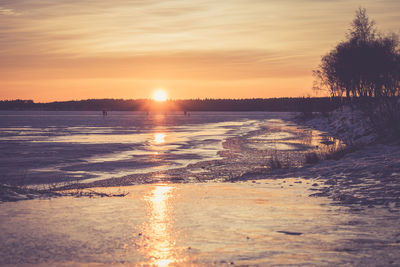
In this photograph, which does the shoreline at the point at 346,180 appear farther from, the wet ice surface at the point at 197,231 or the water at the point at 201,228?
the wet ice surface at the point at 197,231

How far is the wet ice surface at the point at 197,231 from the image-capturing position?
18.3 ft

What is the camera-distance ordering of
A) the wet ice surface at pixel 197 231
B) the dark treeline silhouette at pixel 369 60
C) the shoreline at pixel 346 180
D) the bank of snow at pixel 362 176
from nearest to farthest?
1. the wet ice surface at pixel 197 231
2. the bank of snow at pixel 362 176
3. the shoreline at pixel 346 180
4. the dark treeline silhouette at pixel 369 60

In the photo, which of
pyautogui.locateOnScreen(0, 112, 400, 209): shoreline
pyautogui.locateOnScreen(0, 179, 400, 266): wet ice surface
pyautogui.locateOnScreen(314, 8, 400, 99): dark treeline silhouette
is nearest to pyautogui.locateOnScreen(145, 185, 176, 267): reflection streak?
pyautogui.locateOnScreen(0, 179, 400, 266): wet ice surface

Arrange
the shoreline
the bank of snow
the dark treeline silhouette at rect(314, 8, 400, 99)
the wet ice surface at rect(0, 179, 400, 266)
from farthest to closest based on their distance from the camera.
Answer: the dark treeline silhouette at rect(314, 8, 400, 99), the shoreline, the bank of snow, the wet ice surface at rect(0, 179, 400, 266)

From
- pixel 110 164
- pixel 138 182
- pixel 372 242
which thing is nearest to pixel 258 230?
pixel 372 242

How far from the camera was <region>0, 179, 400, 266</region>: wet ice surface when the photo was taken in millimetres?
5582

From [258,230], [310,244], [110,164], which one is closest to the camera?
[310,244]

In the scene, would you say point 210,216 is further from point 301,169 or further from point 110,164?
point 110,164

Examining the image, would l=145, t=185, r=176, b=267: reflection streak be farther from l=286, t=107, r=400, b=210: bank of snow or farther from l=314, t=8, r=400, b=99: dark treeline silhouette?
l=314, t=8, r=400, b=99: dark treeline silhouette

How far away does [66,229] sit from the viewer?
23.0 ft

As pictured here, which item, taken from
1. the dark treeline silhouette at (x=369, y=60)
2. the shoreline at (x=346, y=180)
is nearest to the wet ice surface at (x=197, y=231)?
the shoreline at (x=346, y=180)

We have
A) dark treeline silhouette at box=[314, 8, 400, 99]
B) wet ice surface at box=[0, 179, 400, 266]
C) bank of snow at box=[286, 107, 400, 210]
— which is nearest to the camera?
wet ice surface at box=[0, 179, 400, 266]

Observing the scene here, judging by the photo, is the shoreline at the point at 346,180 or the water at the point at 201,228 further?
the shoreline at the point at 346,180

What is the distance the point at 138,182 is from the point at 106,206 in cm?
430
